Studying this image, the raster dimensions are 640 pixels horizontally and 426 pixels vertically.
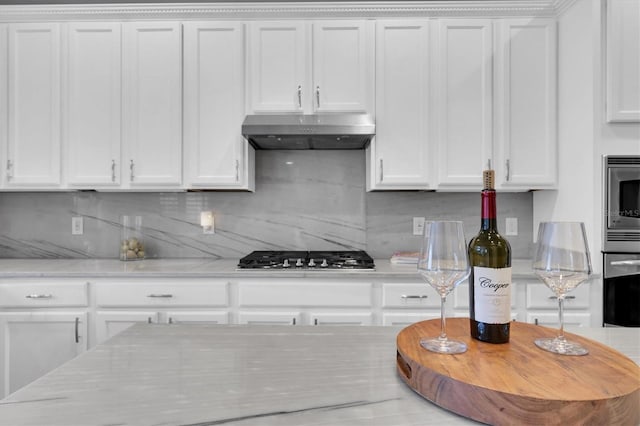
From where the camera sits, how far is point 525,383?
1.82 feet

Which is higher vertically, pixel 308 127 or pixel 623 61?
pixel 623 61

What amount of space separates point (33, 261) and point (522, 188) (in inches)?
134

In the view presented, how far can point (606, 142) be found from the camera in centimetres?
206

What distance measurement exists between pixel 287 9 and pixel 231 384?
2.40 m

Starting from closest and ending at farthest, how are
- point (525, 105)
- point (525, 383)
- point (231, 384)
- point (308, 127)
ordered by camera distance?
point (525, 383) → point (231, 384) → point (308, 127) → point (525, 105)

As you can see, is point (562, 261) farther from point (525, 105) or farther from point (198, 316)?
point (525, 105)

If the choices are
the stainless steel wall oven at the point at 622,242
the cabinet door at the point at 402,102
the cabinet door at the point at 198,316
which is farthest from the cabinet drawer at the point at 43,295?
the stainless steel wall oven at the point at 622,242

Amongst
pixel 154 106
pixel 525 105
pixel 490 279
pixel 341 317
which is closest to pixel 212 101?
pixel 154 106

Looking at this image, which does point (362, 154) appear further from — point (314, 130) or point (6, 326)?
point (6, 326)

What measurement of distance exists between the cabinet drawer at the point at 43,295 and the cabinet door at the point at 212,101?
3.06 feet

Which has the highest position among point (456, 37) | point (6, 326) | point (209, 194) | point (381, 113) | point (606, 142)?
point (456, 37)

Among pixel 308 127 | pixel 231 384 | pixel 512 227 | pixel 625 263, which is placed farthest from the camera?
pixel 512 227

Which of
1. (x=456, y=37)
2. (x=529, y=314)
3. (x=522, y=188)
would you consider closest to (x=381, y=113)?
(x=456, y=37)

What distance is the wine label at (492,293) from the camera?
707 mm
